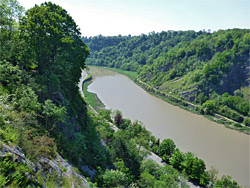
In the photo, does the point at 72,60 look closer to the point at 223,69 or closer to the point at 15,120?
the point at 15,120

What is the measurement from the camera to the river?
32.7 m

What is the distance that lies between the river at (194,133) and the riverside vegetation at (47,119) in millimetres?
8294

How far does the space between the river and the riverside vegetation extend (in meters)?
8.29

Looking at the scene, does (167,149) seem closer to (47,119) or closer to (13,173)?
(47,119)

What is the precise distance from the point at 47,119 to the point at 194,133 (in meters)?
39.5

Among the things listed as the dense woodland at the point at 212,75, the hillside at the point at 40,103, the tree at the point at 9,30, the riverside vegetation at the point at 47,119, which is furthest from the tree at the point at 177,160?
the dense woodland at the point at 212,75

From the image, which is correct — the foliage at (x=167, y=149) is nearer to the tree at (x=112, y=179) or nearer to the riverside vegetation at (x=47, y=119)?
the riverside vegetation at (x=47, y=119)

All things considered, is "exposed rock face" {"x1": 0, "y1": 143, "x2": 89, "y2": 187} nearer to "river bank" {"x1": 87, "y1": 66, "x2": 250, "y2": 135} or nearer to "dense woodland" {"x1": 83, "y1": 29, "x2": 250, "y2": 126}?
"river bank" {"x1": 87, "y1": 66, "x2": 250, "y2": 135}

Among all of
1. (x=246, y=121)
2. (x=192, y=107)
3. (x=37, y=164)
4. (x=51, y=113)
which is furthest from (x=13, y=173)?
(x=192, y=107)

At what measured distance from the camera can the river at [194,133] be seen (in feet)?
107

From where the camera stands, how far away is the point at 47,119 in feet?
40.8

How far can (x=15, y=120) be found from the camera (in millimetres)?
9023

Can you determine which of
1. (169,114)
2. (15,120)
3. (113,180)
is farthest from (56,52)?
(169,114)

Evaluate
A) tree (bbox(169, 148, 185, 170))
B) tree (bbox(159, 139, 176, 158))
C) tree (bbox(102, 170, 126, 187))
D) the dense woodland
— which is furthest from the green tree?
the dense woodland
